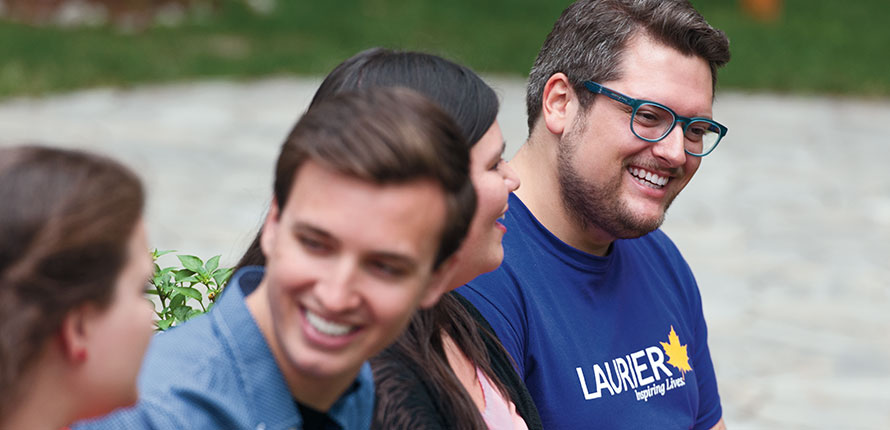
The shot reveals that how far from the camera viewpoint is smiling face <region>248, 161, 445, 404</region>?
1641 mm

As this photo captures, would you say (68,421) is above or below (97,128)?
above

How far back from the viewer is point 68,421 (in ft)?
5.19

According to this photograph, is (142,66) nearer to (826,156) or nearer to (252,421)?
(826,156)

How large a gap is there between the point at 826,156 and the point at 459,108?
900 cm

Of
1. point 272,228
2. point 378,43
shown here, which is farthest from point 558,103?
point 378,43

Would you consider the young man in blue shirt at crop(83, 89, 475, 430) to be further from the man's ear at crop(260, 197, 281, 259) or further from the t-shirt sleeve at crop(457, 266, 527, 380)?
the t-shirt sleeve at crop(457, 266, 527, 380)

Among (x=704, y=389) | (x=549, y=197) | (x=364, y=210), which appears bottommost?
(x=704, y=389)

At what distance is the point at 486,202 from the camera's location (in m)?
2.20

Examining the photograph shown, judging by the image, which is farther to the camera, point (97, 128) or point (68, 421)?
point (97, 128)

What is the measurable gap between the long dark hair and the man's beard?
842mm

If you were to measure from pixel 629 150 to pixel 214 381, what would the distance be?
1573mm

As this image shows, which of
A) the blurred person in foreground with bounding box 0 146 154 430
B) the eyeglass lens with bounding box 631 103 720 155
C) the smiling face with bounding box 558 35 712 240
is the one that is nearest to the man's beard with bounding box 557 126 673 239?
the smiling face with bounding box 558 35 712 240

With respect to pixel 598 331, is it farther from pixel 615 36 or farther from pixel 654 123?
pixel 615 36

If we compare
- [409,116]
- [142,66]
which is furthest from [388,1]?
[409,116]
